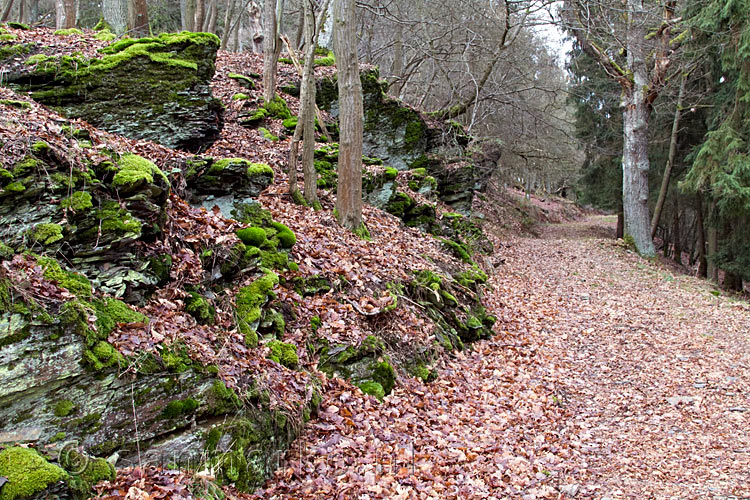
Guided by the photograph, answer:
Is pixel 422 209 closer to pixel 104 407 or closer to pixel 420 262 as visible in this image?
pixel 420 262

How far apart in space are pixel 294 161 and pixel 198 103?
6.66ft

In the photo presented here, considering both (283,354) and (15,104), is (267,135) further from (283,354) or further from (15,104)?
(283,354)

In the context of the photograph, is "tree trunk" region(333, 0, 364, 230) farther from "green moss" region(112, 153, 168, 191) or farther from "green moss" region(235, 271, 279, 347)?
"green moss" region(112, 153, 168, 191)

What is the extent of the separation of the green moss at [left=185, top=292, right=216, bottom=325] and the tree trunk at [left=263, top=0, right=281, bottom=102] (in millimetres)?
7276

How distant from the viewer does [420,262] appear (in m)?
8.80

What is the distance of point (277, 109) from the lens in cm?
1128

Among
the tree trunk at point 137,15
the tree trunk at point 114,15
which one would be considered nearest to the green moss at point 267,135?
the tree trunk at point 137,15

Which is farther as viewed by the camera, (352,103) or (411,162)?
(411,162)

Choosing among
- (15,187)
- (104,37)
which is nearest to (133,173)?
(15,187)

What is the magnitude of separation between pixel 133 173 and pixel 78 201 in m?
0.60

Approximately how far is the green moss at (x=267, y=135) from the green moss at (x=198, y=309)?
20.0ft

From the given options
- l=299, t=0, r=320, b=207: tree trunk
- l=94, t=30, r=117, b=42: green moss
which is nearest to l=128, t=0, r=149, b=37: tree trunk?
l=94, t=30, r=117, b=42: green moss

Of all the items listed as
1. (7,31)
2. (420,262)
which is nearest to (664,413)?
(420,262)

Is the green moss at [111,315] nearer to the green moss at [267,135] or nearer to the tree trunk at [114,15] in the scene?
the green moss at [267,135]
